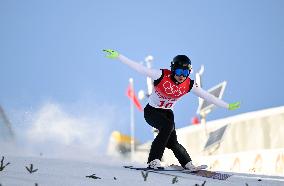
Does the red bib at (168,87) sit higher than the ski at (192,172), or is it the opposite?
the red bib at (168,87)

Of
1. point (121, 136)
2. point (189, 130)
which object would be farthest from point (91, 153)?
point (121, 136)

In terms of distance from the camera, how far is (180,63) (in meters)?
6.19

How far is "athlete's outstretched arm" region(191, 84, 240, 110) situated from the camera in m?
6.79

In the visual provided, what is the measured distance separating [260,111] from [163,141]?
10382 mm

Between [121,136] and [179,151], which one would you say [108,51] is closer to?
[179,151]

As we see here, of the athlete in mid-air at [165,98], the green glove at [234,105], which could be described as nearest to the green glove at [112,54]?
the athlete in mid-air at [165,98]

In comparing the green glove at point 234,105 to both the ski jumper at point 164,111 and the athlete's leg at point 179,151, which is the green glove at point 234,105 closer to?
the ski jumper at point 164,111

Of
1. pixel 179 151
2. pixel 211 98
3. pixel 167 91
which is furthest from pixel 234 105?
pixel 167 91

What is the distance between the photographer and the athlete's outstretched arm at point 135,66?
634 centimetres

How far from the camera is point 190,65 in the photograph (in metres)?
6.29

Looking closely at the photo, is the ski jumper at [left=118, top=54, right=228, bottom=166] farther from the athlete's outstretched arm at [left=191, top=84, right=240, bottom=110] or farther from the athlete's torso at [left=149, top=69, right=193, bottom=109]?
the athlete's outstretched arm at [left=191, top=84, right=240, bottom=110]

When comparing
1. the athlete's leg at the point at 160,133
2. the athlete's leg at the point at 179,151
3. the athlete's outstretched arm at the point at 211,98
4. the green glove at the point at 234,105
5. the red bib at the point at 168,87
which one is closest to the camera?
the athlete's leg at the point at 160,133

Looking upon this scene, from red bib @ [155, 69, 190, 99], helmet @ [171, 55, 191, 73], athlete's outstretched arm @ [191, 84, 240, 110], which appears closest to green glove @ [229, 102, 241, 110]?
athlete's outstretched arm @ [191, 84, 240, 110]

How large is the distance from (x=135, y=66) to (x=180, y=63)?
0.66 m
